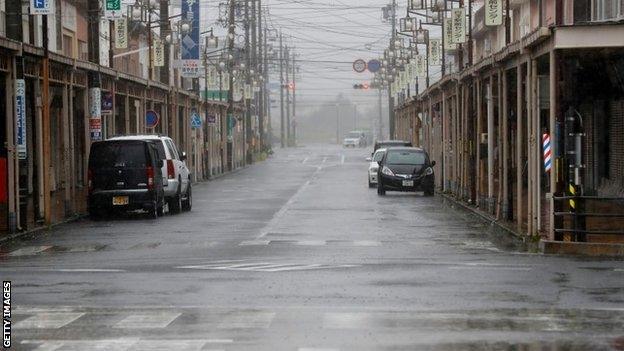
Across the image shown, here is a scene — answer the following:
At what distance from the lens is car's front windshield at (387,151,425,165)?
4831cm

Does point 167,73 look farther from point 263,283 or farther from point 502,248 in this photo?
point 263,283

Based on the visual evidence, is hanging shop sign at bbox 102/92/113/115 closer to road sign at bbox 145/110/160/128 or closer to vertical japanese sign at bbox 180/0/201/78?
road sign at bbox 145/110/160/128

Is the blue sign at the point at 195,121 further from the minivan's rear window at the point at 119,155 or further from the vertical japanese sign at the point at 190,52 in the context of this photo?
the minivan's rear window at the point at 119,155

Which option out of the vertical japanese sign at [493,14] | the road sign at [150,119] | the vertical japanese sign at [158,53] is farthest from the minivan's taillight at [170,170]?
the vertical japanese sign at [158,53]

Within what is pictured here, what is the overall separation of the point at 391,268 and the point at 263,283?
114 inches

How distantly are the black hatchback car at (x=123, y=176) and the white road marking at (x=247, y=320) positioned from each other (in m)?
20.4

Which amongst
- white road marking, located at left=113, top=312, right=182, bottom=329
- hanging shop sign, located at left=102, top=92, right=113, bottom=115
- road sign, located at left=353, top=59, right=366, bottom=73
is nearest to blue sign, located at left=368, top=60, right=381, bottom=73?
road sign, located at left=353, top=59, right=366, bottom=73

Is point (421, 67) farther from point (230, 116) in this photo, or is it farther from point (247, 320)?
point (247, 320)

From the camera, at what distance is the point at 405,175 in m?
47.8

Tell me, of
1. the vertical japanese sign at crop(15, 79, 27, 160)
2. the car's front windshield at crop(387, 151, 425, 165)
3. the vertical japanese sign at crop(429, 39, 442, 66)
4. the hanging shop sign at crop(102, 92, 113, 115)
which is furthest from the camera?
the vertical japanese sign at crop(429, 39, 442, 66)

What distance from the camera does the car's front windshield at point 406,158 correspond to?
48312 millimetres

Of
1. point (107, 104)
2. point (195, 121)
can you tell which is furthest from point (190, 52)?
point (107, 104)

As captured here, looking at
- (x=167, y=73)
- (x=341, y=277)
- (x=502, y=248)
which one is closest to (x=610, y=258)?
(x=502, y=248)

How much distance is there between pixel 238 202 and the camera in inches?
1654
